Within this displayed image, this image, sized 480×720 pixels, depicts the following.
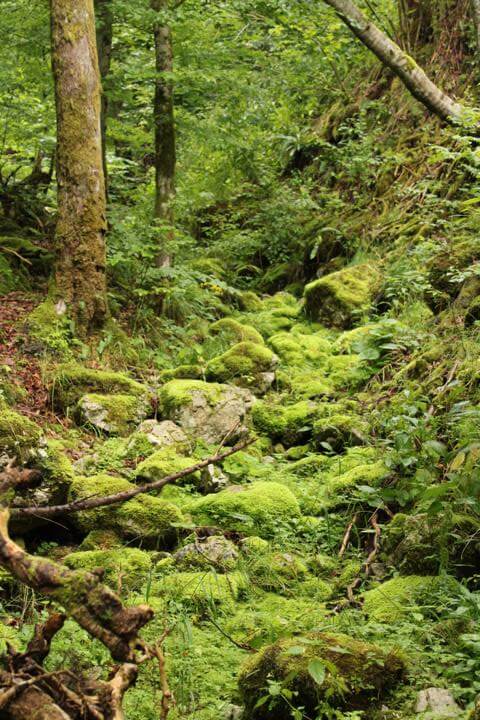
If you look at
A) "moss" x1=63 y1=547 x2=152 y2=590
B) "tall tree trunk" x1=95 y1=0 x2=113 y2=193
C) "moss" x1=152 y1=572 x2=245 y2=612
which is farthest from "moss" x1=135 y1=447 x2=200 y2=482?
"tall tree trunk" x1=95 y1=0 x2=113 y2=193

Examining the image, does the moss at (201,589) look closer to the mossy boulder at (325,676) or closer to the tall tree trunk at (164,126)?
the mossy boulder at (325,676)

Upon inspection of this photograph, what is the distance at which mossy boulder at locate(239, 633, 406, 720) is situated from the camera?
2785 mm

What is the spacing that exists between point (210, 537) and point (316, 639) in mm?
1575

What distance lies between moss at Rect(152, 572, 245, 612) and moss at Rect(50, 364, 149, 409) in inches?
110

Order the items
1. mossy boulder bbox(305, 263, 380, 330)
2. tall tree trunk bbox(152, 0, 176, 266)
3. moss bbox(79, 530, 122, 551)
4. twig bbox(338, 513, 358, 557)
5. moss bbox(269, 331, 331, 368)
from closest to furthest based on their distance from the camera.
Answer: moss bbox(79, 530, 122, 551) < twig bbox(338, 513, 358, 557) < moss bbox(269, 331, 331, 368) < mossy boulder bbox(305, 263, 380, 330) < tall tree trunk bbox(152, 0, 176, 266)

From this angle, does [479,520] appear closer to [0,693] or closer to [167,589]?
[167,589]

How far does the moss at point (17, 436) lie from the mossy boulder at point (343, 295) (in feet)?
16.4

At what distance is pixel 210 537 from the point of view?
4.46 m

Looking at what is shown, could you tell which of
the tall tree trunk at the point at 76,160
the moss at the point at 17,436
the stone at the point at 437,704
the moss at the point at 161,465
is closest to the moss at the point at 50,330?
the tall tree trunk at the point at 76,160

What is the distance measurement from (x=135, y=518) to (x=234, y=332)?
438 centimetres

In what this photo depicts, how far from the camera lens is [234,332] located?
8711mm

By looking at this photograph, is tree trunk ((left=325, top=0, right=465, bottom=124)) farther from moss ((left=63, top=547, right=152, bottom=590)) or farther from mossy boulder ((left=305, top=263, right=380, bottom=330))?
moss ((left=63, top=547, right=152, bottom=590))

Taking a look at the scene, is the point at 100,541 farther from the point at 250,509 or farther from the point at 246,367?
the point at 246,367

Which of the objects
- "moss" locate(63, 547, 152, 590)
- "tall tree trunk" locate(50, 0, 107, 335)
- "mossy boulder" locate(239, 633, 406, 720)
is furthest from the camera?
"tall tree trunk" locate(50, 0, 107, 335)
